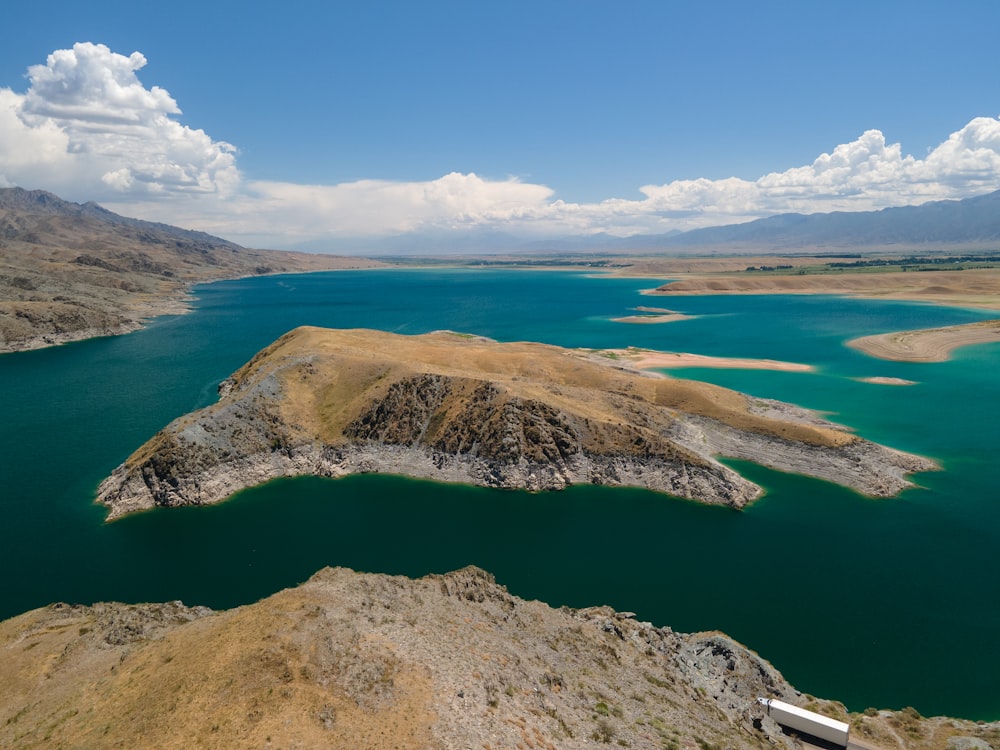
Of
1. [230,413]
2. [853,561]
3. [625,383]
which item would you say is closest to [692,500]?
[853,561]

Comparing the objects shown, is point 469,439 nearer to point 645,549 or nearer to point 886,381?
point 645,549

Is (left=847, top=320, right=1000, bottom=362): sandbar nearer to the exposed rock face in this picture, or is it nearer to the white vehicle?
the exposed rock face

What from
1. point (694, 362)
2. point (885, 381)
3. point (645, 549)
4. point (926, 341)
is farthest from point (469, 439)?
point (926, 341)

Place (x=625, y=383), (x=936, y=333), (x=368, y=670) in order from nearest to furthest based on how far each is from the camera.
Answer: (x=368, y=670), (x=625, y=383), (x=936, y=333)

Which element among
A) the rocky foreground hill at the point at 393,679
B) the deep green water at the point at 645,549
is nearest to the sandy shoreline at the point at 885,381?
the deep green water at the point at 645,549

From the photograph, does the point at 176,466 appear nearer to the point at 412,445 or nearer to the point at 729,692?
the point at 412,445

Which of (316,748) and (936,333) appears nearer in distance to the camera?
(316,748)
